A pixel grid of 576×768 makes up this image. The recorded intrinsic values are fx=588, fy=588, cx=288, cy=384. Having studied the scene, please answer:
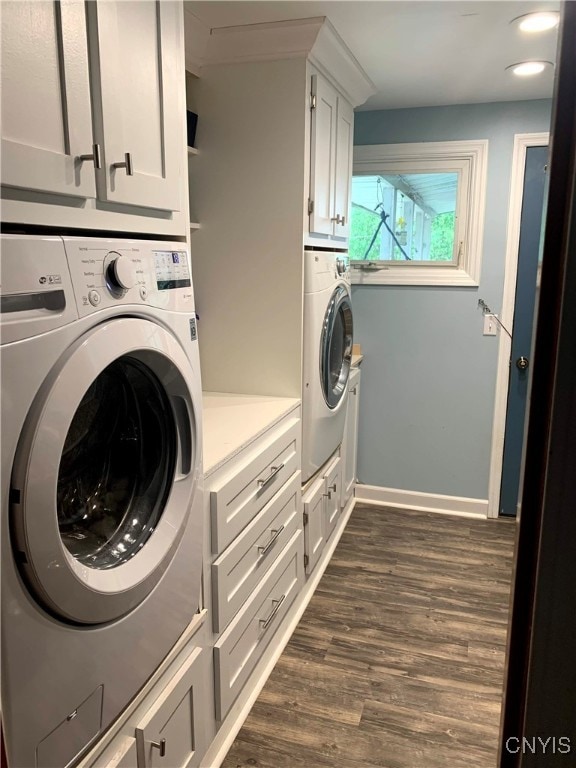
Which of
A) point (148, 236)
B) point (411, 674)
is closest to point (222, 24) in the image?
point (148, 236)

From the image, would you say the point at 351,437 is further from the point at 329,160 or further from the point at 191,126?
the point at 191,126

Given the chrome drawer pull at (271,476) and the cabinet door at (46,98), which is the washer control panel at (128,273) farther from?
the chrome drawer pull at (271,476)

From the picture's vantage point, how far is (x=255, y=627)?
1999 mm

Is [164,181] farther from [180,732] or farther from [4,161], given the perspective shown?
[180,732]

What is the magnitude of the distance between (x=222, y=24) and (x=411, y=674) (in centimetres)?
245

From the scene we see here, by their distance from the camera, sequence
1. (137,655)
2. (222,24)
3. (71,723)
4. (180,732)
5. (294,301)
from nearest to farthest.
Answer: (71,723)
(137,655)
(180,732)
(222,24)
(294,301)

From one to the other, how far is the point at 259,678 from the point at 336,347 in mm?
1535

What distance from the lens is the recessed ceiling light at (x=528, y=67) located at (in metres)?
2.48

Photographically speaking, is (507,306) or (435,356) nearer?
(507,306)

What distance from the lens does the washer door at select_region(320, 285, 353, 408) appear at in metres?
2.60

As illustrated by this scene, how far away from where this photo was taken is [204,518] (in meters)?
1.58

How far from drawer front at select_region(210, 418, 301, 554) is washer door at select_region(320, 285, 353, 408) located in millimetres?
374

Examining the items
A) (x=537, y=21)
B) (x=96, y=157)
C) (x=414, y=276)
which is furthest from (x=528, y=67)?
(x=96, y=157)

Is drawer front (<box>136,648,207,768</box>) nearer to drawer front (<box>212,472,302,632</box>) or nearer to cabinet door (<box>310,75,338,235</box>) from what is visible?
drawer front (<box>212,472,302,632</box>)
